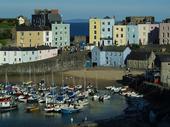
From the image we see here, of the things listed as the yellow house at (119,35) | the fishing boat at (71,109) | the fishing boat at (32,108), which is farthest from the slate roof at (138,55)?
the fishing boat at (32,108)

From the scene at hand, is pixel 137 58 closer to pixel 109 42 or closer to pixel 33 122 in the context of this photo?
pixel 109 42

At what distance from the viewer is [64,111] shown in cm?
2969

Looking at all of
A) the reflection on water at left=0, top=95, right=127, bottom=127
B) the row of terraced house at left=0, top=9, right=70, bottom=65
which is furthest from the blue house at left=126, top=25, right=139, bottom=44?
the reflection on water at left=0, top=95, right=127, bottom=127

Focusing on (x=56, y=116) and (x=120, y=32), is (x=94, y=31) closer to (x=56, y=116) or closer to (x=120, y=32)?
(x=120, y=32)

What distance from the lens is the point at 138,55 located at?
44.4 metres

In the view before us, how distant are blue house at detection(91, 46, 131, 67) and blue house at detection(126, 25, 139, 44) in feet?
19.7

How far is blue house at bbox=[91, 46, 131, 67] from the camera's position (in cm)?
4584

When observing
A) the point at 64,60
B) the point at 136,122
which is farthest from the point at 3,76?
the point at 136,122

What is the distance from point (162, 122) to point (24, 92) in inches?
509

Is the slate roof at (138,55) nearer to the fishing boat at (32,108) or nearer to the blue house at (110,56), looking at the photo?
the blue house at (110,56)

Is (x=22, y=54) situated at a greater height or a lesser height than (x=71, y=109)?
greater

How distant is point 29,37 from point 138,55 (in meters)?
12.6

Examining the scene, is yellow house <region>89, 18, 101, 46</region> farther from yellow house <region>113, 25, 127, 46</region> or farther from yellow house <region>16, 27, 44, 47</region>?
yellow house <region>16, 27, 44, 47</region>

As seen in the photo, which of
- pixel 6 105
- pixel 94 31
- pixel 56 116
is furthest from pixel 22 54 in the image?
pixel 56 116
